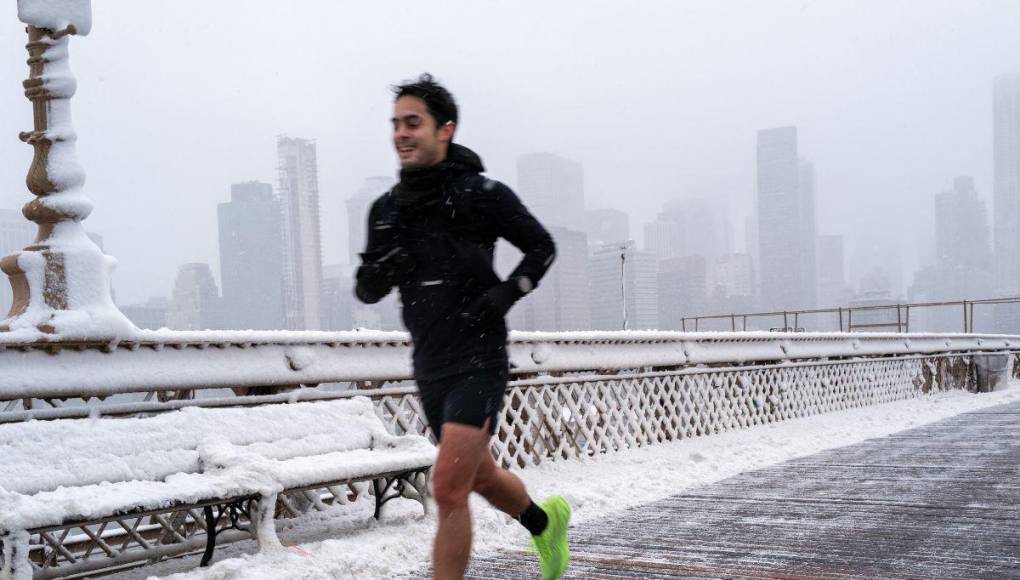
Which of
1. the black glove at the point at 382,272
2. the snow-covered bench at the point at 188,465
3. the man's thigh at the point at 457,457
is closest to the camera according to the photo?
the man's thigh at the point at 457,457

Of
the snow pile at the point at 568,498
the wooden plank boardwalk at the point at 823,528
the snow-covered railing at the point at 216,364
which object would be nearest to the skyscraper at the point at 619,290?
the snow pile at the point at 568,498

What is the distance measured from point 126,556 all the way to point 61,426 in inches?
25.5

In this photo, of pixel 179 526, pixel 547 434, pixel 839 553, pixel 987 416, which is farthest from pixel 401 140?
pixel 987 416

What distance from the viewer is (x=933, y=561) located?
4.08 meters

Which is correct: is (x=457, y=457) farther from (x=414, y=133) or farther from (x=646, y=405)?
(x=646, y=405)

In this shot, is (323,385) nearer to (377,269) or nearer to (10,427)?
(10,427)

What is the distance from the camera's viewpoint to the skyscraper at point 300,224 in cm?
1569

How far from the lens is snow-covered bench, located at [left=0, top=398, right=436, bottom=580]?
360cm

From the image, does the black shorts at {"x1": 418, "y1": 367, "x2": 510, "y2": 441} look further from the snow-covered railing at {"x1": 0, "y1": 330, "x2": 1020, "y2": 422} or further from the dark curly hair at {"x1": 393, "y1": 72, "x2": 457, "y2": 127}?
the snow-covered railing at {"x1": 0, "y1": 330, "x2": 1020, "y2": 422}

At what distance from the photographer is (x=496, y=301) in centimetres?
272

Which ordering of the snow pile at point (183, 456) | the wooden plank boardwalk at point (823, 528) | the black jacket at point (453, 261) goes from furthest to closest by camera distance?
the wooden plank boardwalk at point (823, 528), the snow pile at point (183, 456), the black jacket at point (453, 261)

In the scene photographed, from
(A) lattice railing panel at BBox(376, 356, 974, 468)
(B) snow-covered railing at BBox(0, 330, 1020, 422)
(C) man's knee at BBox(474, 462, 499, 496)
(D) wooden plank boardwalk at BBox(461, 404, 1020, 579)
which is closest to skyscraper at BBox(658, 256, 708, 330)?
(A) lattice railing panel at BBox(376, 356, 974, 468)

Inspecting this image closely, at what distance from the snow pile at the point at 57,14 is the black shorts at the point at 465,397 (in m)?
3.41

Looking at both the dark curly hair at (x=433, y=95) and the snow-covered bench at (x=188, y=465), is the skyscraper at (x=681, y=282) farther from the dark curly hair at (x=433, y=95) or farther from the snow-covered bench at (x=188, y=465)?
the dark curly hair at (x=433, y=95)
